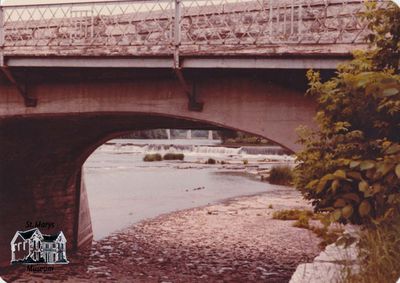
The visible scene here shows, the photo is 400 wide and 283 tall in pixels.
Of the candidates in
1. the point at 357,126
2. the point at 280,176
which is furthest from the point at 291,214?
the point at 357,126

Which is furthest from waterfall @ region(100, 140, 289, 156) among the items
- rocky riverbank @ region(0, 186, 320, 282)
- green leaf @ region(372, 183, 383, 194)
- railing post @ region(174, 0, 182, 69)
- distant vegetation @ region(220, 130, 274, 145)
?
green leaf @ region(372, 183, 383, 194)

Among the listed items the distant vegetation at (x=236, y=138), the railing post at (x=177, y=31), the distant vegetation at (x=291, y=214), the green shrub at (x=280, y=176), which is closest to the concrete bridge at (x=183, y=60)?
the railing post at (x=177, y=31)

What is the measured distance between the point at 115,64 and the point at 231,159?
45.4 metres

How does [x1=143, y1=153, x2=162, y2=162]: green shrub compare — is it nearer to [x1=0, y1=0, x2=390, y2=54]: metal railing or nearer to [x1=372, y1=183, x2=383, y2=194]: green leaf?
[x1=0, y1=0, x2=390, y2=54]: metal railing

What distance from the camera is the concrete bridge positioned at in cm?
945

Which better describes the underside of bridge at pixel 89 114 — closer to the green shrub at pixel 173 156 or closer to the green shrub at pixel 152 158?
the green shrub at pixel 152 158

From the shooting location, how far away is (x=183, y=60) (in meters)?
10.2

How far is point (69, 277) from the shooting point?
1499cm

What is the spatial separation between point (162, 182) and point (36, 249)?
1010 inches

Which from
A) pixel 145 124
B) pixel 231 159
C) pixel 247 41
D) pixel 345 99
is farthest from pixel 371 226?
pixel 231 159

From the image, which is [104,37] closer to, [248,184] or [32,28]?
[32,28]

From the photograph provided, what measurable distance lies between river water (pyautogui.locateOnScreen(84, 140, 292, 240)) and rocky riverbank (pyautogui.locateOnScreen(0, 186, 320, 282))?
2.52 metres

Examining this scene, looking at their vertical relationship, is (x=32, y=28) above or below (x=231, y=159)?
above

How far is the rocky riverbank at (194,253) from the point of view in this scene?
1474 centimetres
